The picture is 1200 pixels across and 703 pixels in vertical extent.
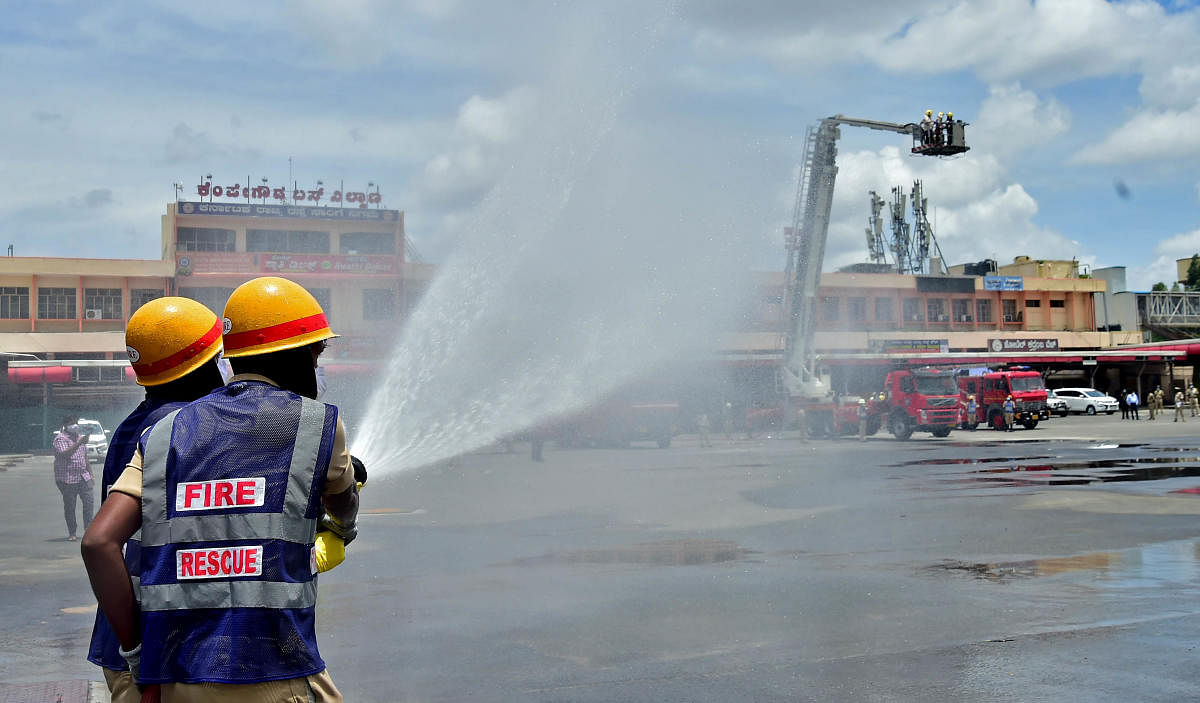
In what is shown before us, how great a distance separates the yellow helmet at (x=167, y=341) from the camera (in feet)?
10.4

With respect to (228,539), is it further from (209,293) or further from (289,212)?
(289,212)

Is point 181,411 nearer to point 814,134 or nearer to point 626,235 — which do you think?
point 626,235

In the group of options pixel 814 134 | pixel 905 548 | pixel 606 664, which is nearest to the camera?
pixel 606 664

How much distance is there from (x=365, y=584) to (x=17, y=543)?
6.72 m

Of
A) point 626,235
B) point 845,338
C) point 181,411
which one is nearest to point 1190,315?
point 845,338

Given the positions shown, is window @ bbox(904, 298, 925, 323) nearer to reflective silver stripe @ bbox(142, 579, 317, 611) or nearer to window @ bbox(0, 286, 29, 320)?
window @ bbox(0, 286, 29, 320)

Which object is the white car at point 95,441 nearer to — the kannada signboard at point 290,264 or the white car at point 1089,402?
the kannada signboard at point 290,264

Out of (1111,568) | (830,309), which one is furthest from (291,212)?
(1111,568)

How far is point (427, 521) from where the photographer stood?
14.7 m

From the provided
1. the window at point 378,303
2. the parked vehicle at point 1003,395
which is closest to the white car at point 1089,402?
the parked vehicle at point 1003,395

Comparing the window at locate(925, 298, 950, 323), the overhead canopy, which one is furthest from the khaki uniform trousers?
the window at locate(925, 298, 950, 323)

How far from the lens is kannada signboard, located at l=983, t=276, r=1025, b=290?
7362 cm

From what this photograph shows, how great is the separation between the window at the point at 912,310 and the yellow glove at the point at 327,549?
7237cm

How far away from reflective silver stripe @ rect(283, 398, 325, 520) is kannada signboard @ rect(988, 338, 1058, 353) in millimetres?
71917
